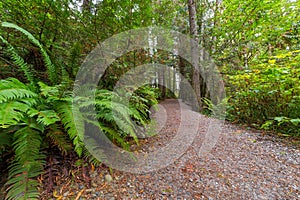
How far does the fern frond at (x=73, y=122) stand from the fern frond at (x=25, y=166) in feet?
0.66

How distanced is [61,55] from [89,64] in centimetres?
36

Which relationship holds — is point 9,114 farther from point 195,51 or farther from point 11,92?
point 195,51

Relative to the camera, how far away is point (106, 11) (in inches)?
66.7

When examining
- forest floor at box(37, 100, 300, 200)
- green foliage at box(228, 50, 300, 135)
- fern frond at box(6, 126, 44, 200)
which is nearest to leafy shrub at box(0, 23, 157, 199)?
fern frond at box(6, 126, 44, 200)

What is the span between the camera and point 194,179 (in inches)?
46.1

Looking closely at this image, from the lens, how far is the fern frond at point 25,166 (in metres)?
0.87

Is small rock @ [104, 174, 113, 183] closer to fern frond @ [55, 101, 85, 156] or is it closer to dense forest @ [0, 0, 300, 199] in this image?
dense forest @ [0, 0, 300, 199]

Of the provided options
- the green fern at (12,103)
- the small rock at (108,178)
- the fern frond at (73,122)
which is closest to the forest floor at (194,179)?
the small rock at (108,178)

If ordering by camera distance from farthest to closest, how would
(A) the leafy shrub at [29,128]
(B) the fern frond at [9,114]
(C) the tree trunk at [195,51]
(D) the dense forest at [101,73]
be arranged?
1. (C) the tree trunk at [195,51]
2. (D) the dense forest at [101,73]
3. (A) the leafy shrub at [29,128]
4. (B) the fern frond at [9,114]

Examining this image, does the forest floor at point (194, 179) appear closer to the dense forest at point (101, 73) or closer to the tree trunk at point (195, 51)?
the dense forest at point (101, 73)

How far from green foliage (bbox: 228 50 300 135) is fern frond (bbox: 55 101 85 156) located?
7.15 feet

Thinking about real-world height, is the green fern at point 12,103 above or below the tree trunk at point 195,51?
below

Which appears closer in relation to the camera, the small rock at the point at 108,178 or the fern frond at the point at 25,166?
the fern frond at the point at 25,166

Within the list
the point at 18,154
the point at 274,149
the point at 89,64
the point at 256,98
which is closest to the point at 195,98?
the point at 256,98
